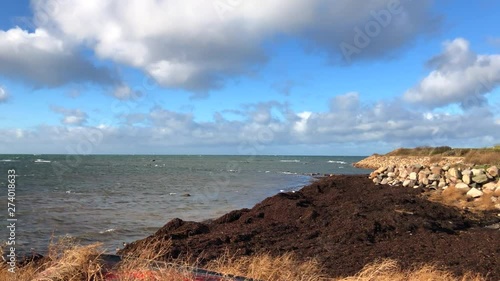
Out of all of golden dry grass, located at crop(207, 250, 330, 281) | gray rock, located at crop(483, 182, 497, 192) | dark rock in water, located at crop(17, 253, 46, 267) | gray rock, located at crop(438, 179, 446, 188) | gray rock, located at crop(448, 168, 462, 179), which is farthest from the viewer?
gray rock, located at crop(438, 179, 446, 188)

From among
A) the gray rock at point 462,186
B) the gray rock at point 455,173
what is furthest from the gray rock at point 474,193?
the gray rock at point 455,173

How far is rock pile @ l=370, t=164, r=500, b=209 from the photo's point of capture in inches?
656

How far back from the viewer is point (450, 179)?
63.3 ft

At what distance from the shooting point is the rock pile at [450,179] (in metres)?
16.7

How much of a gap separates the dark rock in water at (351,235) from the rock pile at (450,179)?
2.90 meters

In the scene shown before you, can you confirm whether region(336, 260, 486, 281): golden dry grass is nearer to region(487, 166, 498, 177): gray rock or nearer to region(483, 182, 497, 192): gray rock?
region(483, 182, 497, 192): gray rock

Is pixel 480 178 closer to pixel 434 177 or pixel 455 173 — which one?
pixel 455 173

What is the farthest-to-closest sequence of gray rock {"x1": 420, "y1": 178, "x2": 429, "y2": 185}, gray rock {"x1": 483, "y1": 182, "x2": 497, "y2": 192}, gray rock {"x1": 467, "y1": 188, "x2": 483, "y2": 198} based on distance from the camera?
gray rock {"x1": 420, "y1": 178, "x2": 429, "y2": 185}, gray rock {"x1": 483, "y1": 182, "x2": 497, "y2": 192}, gray rock {"x1": 467, "y1": 188, "x2": 483, "y2": 198}

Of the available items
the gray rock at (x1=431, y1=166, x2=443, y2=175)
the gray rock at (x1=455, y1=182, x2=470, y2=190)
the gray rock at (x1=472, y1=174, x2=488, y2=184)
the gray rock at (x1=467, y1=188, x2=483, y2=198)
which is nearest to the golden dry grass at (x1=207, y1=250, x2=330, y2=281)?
the gray rock at (x1=467, y1=188, x2=483, y2=198)

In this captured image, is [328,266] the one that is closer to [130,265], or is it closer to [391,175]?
[130,265]

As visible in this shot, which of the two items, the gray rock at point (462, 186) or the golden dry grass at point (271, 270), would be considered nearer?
the golden dry grass at point (271, 270)

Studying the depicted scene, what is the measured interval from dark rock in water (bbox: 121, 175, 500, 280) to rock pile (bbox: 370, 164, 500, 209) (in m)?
2.90

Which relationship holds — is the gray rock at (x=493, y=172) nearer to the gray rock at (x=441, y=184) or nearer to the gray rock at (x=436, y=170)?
the gray rock at (x=441, y=184)

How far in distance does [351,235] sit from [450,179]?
10905 mm
